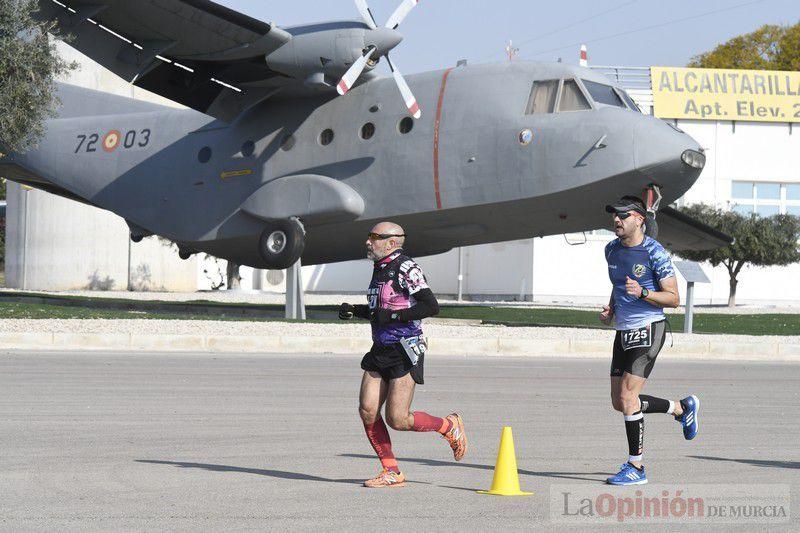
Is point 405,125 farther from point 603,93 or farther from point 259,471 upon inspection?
point 259,471

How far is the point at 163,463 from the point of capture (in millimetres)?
7789

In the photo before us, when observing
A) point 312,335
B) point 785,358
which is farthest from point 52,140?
point 785,358

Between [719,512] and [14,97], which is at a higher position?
[14,97]

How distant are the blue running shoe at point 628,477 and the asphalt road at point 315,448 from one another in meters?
0.13

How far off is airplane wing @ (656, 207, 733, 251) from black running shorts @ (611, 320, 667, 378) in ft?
60.0

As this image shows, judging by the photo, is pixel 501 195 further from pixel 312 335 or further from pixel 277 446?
pixel 277 446

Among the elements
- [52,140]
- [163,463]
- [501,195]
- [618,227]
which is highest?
[52,140]

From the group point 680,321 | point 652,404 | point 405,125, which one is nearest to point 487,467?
point 652,404

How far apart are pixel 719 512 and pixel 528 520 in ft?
3.71

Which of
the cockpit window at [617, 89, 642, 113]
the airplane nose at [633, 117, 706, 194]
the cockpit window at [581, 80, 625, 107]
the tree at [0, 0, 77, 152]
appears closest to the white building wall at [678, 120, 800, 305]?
the cockpit window at [617, 89, 642, 113]

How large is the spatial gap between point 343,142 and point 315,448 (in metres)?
14.3

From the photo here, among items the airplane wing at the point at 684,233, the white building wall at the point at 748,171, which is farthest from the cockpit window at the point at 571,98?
the white building wall at the point at 748,171

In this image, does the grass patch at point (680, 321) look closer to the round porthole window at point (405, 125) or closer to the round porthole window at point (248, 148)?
the round porthole window at point (405, 125)

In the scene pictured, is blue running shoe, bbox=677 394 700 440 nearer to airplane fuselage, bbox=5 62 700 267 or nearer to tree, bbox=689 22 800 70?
airplane fuselage, bbox=5 62 700 267
